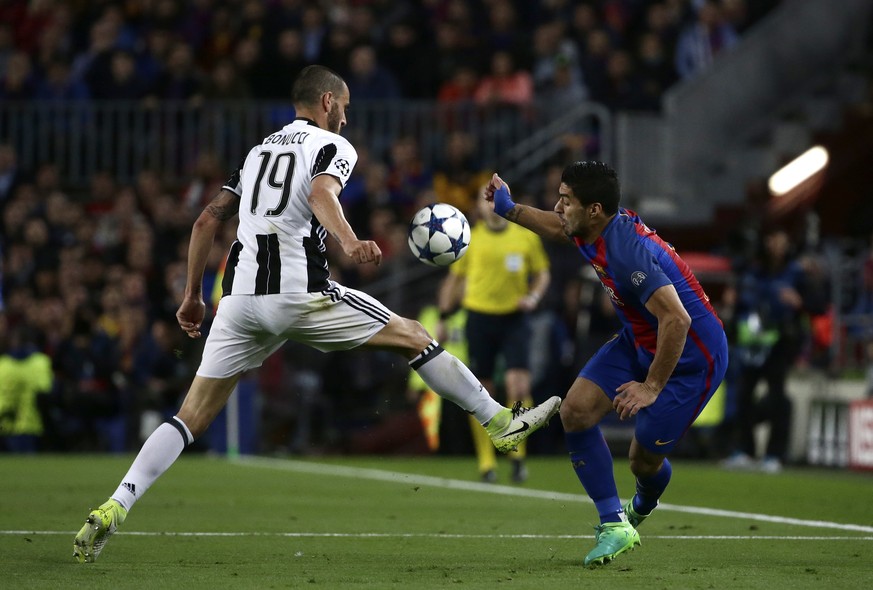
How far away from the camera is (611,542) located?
7.16m

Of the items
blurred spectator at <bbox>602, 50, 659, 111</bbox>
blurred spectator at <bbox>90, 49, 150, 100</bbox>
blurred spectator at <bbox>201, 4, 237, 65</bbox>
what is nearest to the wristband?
blurred spectator at <bbox>602, 50, 659, 111</bbox>

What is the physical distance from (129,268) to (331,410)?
3.25 m

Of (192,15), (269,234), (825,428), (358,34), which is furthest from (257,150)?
(192,15)

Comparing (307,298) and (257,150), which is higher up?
(257,150)

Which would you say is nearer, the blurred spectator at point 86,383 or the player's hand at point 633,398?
the player's hand at point 633,398

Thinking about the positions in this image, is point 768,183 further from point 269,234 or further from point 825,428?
point 269,234

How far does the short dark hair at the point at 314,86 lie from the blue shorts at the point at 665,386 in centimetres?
184

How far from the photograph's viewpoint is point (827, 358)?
16.7 meters

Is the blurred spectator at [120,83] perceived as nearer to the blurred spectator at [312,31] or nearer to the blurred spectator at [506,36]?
the blurred spectator at [312,31]

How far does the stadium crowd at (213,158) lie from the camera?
1859 centimetres

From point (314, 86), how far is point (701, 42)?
14.1 metres

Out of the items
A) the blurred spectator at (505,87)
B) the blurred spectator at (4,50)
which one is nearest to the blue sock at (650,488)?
the blurred spectator at (505,87)

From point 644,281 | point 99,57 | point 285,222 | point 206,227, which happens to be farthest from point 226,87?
point 644,281

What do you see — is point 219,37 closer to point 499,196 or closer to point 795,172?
point 795,172
